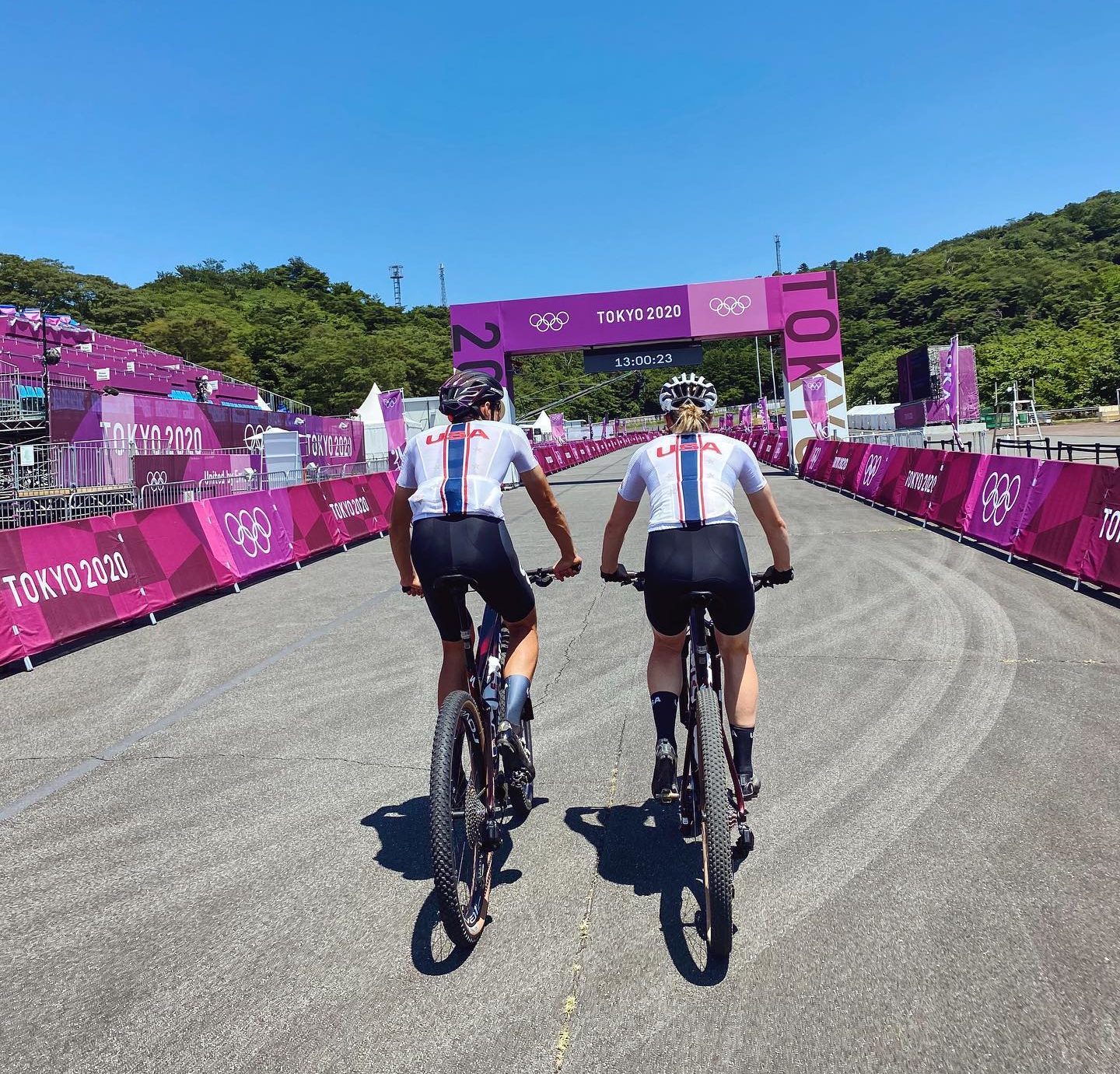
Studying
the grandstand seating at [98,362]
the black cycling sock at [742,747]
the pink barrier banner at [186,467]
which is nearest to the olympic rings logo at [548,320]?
the pink barrier banner at [186,467]

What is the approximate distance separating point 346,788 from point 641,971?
2.26 meters

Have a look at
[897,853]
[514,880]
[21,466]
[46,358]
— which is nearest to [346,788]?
[514,880]

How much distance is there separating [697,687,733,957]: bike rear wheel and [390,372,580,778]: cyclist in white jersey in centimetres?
84

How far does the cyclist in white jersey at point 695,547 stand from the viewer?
3445 millimetres

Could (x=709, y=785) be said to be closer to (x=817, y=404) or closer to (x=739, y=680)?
(x=739, y=680)

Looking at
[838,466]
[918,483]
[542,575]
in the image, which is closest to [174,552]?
[542,575]

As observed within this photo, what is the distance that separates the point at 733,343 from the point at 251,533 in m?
153

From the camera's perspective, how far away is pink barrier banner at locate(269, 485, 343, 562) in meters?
14.3

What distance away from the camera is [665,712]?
374 centimetres

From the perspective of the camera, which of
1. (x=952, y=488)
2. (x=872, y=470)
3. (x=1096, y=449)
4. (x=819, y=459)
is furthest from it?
(x=819, y=459)

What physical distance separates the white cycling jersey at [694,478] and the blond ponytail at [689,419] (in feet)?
0.19

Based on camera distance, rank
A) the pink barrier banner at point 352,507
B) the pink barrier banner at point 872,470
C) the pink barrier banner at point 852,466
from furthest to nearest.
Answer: the pink barrier banner at point 852,466 < the pink barrier banner at point 872,470 < the pink barrier banner at point 352,507

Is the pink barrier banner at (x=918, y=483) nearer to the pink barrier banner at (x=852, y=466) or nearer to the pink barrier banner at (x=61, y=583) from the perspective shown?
the pink barrier banner at (x=852, y=466)

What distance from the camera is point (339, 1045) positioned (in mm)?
2680
